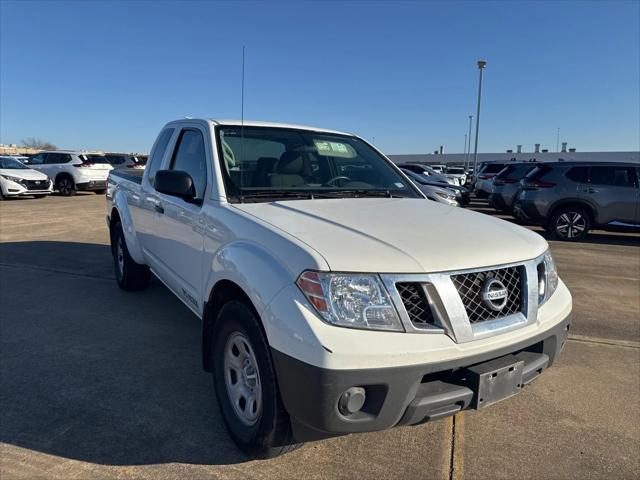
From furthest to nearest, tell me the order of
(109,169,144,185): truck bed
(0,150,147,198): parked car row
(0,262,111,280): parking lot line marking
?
1. (0,150,147,198): parked car row
2. (0,262,111,280): parking lot line marking
3. (109,169,144,185): truck bed

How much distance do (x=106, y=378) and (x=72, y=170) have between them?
705 inches

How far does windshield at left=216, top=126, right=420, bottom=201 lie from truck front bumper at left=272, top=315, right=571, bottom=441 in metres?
1.40

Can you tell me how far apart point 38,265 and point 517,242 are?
670 centimetres

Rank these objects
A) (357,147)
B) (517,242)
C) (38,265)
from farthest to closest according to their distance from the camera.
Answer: (38,265) < (357,147) < (517,242)

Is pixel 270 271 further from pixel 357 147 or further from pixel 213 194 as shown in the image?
pixel 357 147

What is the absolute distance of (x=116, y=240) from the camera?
5.72 metres

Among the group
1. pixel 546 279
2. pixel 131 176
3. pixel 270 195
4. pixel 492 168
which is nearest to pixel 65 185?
pixel 131 176

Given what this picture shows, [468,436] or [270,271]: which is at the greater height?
[270,271]

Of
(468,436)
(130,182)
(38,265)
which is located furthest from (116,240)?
(468,436)

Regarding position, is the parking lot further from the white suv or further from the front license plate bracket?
the white suv

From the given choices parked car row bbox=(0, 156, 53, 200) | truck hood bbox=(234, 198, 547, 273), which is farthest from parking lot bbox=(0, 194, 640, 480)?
parked car row bbox=(0, 156, 53, 200)

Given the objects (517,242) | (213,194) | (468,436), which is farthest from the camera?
(213,194)

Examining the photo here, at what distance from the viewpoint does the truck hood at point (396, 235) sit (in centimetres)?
216

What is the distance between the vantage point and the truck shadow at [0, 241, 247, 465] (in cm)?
272
